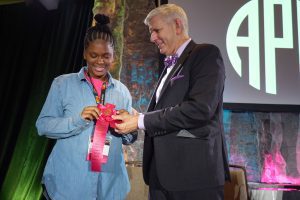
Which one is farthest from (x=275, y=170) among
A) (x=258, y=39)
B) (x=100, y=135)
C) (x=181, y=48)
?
(x=100, y=135)

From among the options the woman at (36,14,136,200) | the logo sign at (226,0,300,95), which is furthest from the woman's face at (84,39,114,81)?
the logo sign at (226,0,300,95)

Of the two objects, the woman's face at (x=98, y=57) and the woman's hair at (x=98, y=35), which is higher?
the woman's hair at (x=98, y=35)

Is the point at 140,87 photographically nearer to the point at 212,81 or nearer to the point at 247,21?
the point at 247,21

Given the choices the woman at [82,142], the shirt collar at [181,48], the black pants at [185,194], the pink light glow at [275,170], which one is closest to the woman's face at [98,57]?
the woman at [82,142]

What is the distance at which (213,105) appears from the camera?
1445mm

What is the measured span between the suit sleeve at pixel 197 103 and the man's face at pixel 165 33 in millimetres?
251

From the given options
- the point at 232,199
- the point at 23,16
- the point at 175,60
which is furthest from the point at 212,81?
the point at 23,16

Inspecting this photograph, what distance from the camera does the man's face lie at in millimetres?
1713

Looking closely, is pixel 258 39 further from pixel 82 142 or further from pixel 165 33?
pixel 82 142

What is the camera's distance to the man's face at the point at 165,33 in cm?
171

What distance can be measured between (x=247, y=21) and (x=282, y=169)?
4.69 ft

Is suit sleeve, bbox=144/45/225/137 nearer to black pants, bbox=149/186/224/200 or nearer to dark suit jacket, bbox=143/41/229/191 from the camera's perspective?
dark suit jacket, bbox=143/41/229/191

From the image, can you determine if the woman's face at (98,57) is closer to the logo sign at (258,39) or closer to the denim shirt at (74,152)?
the denim shirt at (74,152)

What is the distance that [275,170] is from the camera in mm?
3145
